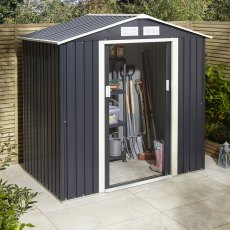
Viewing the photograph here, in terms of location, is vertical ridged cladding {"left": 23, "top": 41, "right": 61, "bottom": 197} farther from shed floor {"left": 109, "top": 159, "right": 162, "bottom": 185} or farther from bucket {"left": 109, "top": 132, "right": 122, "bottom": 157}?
bucket {"left": 109, "top": 132, "right": 122, "bottom": 157}

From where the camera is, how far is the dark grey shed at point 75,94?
611cm

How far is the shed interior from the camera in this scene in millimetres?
7809

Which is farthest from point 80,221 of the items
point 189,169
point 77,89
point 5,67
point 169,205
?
point 5,67

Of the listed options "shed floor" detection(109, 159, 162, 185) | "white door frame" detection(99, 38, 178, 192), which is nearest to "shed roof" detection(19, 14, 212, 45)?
"white door frame" detection(99, 38, 178, 192)

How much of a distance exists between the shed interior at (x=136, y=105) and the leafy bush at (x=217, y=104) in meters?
0.88

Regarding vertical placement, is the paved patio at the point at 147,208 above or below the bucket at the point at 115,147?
below

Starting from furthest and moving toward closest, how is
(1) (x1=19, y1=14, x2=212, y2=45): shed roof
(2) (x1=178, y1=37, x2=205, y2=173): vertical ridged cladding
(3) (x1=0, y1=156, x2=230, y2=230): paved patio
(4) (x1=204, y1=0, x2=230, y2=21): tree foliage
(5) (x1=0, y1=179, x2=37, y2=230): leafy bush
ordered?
(4) (x1=204, y1=0, x2=230, y2=21): tree foliage, (2) (x1=178, y1=37, x2=205, y2=173): vertical ridged cladding, (1) (x1=19, y1=14, x2=212, y2=45): shed roof, (3) (x1=0, y1=156, x2=230, y2=230): paved patio, (5) (x1=0, y1=179, x2=37, y2=230): leafy bush

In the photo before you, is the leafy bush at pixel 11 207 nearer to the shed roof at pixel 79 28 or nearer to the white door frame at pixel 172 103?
the shed roof at pixel 79 28

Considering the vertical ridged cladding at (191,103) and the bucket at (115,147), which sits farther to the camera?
the bucket at (115,147)

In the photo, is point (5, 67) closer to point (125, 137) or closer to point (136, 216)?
point (125, 137)

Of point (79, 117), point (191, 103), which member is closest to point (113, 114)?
point (191, 103)

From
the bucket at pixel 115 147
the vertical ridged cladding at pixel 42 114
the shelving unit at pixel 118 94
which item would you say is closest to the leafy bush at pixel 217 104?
the shelving unit at pixel 118 94

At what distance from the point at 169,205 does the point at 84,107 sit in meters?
1.66

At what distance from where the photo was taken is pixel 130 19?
20.8ft
